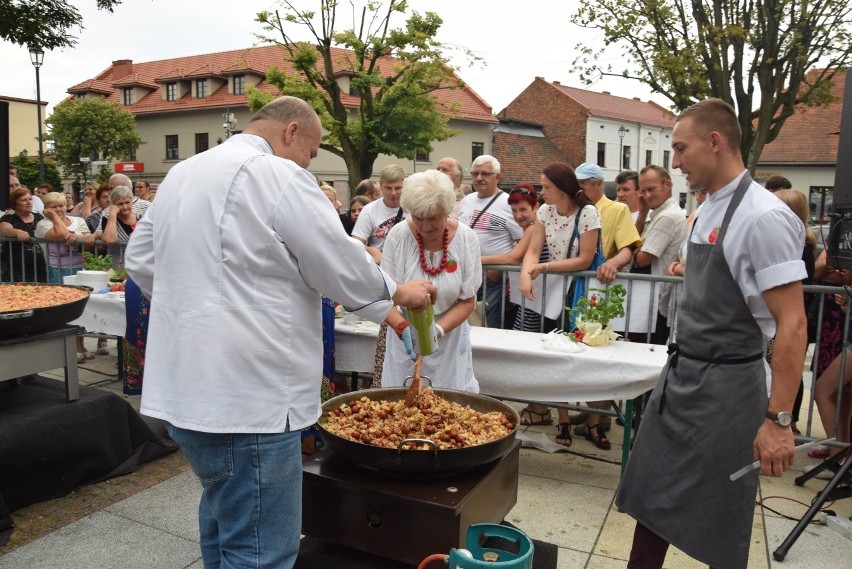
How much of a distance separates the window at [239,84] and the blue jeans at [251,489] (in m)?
39.5

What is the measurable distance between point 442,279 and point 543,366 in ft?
3.08

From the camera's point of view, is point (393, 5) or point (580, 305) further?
point (393, 5)

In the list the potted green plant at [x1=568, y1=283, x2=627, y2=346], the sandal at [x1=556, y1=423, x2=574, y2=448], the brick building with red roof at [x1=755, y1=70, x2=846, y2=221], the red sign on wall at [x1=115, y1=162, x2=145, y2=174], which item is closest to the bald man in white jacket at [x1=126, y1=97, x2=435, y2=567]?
the potted green plant at [x1=568, y1=283, x2=627, y2=346]

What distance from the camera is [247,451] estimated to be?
1.95 m

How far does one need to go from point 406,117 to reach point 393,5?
4.26 meters

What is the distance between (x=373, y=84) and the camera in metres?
26.6

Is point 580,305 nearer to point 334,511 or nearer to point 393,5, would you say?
point 334,511

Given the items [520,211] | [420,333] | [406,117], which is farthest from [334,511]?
[406,117]

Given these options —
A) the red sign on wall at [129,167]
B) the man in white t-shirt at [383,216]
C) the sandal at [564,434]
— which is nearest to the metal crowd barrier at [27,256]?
the man in white t-shirt at [383,216]

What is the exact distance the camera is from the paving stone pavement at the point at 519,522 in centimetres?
323

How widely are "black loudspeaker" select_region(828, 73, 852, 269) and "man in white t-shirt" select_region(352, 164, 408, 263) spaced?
314cm

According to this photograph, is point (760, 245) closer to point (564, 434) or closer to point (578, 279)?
point (578, 279)

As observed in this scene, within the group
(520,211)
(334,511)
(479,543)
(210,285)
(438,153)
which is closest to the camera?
(210,285)

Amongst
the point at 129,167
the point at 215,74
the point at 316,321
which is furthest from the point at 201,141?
the point at 316,321
